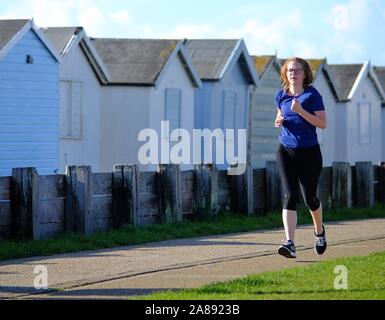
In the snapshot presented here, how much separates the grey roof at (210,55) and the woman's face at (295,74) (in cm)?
2493

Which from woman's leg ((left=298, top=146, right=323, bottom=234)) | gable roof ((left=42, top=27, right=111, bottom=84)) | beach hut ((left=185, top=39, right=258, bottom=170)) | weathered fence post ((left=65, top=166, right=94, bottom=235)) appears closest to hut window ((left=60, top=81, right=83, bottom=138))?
gable roof ((left=42, top=27, right=111, bottom=84))

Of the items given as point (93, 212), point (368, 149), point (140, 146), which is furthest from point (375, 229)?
point (368, 149)

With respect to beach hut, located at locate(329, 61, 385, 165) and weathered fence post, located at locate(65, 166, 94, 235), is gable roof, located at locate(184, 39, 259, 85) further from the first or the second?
weathered fence post, located at locate(65, 166, 94, 235)

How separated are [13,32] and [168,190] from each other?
1097cm

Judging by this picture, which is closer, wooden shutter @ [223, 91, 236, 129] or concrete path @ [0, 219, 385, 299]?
concrete path @ [0, 219, 385, 299]

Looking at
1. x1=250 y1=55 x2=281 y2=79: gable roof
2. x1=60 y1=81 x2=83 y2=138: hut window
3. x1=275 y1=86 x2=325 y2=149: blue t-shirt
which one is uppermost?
x1=250 y1=55 x2=281 y2=79: gable roof

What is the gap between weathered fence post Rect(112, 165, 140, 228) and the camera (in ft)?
60.5

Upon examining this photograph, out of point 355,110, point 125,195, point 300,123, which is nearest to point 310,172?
point 300,123

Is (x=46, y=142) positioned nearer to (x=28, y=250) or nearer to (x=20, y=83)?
(x=20, y=83)

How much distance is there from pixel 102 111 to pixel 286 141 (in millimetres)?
21870

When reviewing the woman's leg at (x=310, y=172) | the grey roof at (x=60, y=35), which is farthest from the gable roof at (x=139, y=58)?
the woman's leg at (x=310, y=172)

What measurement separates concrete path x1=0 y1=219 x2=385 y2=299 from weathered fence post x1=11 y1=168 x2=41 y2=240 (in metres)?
1.22

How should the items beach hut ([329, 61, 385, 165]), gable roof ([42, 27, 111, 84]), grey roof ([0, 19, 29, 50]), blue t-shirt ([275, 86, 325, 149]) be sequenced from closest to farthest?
blue t-shirt ([275, 86, 325, 149])
grey roof ([0, 19, 29, 50])
gable roof ([42, 27, 111, 84])
beach hut ([329, 61, 385, 165])

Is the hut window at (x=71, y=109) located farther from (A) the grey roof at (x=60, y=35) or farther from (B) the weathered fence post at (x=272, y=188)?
(B) the weathered fence post at (x=272, y=188)
